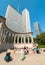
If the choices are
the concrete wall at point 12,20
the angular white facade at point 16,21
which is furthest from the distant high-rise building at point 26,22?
the concrete wall at point 12,20

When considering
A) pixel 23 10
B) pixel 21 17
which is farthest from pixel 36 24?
pixel 21 17

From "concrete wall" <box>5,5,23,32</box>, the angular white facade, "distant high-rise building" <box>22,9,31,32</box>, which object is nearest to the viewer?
"concrete wall" <box>5,5,23,32</box>

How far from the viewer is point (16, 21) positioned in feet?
271

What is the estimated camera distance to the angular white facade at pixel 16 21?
74.7 m

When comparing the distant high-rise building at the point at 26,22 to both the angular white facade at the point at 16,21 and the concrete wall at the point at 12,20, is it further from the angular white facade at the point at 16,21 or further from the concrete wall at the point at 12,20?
the concrete wall at the point at 12,20

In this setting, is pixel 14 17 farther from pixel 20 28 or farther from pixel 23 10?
pixel 23 10

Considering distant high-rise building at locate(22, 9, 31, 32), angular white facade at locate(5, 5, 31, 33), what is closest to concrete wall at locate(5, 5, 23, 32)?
angular white facade at locate(5, 5, 31, 33)

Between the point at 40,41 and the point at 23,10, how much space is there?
202 feet

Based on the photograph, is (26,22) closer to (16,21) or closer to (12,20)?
(16,21)

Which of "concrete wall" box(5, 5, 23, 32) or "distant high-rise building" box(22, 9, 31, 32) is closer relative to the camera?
"concrete wall" box(5, 5, 23, 32)

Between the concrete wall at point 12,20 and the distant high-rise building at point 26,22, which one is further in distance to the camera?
the distant high-rise building at point 26,22

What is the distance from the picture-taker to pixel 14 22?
8006 cm

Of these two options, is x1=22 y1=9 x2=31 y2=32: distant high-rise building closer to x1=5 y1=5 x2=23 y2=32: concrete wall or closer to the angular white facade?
the angular white facade

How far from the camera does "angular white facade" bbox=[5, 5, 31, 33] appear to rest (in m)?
74.7
